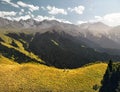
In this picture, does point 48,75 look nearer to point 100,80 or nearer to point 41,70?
point 41,70

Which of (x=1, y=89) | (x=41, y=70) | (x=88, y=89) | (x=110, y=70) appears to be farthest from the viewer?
(x=41, y=70)

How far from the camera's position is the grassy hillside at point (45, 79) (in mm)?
115800

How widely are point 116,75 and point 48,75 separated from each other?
33.9 metres

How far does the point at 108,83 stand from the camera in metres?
120

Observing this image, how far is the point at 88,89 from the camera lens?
11975 centimetres

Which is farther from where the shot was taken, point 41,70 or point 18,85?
point 41,70

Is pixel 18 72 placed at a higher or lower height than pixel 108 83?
lower

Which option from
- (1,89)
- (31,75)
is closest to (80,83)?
(31,75)

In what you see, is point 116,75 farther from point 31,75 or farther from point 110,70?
point 31,75

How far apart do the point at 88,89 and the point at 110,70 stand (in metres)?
16.0

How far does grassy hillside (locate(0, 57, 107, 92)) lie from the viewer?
11580 cm

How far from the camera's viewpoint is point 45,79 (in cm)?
12812

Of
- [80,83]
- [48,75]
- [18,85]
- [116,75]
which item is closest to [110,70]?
[116,75]

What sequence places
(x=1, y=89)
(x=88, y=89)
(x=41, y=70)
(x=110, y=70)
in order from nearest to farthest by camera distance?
(x=1, y=89) → (x=88, y=89) → (x=110, y=70) → (x=41, y=70)
